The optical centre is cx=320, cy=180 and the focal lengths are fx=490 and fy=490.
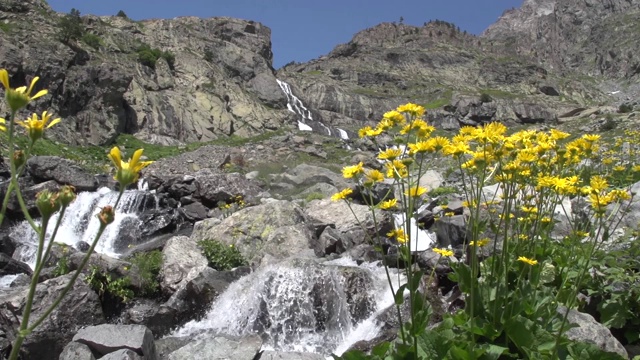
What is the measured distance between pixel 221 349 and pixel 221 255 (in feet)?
15.8

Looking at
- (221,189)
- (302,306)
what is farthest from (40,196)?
(221,189)

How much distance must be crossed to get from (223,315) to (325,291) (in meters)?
2.04

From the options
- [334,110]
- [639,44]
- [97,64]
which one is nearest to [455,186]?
[97,64]

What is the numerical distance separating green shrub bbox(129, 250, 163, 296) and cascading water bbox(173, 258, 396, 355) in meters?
1.45

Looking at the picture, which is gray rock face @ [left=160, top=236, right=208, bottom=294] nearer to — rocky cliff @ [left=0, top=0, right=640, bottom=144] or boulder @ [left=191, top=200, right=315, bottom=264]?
boulder @ [left=191, top=200, right=315, bottom=264]

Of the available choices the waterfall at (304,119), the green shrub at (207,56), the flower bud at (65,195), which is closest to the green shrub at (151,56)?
the green shrub at (207,56)

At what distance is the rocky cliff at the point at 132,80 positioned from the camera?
3078 cm

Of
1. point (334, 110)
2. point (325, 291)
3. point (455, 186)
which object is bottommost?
point (325, 291)

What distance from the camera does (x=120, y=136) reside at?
3375 centimetres

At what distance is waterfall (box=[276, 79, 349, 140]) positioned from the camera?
175 feet

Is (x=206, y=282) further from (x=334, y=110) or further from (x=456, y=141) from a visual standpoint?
(x=334, y=110)

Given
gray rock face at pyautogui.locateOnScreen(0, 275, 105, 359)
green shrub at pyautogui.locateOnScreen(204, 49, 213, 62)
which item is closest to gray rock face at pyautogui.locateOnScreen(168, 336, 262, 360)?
gray rock face at pyautogui.locateOnScreen(0, 275, 105, 359)

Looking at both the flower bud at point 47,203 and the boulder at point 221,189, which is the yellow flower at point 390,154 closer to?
the flower bud at point 47,203

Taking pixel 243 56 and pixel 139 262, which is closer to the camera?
pixel 139 262
